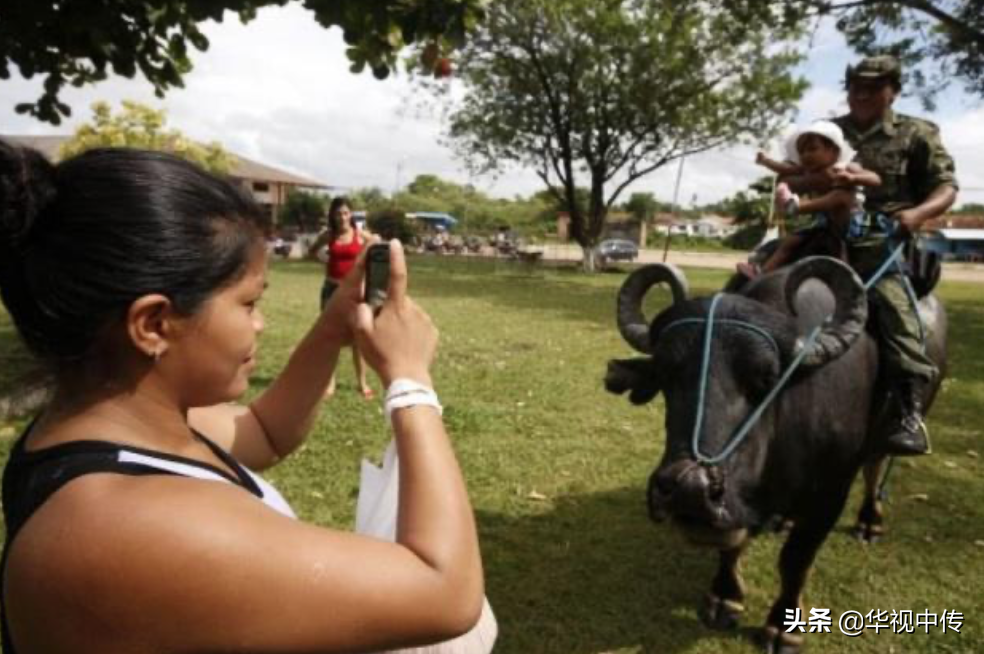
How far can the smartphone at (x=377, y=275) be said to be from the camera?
1451mm

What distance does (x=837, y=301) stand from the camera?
3041 mm

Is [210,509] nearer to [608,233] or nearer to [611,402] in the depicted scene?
[611,402]

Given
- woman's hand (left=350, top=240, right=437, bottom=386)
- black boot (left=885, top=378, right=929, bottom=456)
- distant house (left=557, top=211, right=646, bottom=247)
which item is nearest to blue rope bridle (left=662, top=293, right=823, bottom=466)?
black boot (left=885, top=378, right=929, bottom=456)

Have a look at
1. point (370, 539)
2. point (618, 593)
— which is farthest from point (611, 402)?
point (370, 539)

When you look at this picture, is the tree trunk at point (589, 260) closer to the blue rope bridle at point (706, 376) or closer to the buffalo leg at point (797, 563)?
the buffalo leg at point (797, 563)

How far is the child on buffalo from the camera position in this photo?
360 centimetres

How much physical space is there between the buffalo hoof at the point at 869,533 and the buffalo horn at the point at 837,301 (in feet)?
7.38

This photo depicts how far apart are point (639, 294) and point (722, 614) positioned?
1.59 meters

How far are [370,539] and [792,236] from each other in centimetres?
350

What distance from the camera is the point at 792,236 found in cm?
405

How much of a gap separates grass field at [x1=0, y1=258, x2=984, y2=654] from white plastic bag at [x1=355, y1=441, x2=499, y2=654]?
83.1 inches

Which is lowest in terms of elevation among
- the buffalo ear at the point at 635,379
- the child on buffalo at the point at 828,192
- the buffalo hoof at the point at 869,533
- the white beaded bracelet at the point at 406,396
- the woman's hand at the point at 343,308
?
the buffalo hoof at the point at 869,533

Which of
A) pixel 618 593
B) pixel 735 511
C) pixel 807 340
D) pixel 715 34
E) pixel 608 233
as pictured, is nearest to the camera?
pixel 735 511

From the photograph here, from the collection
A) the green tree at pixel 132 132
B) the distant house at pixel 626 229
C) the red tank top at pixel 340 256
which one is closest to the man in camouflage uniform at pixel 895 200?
the red tank top at pixel 340 256
